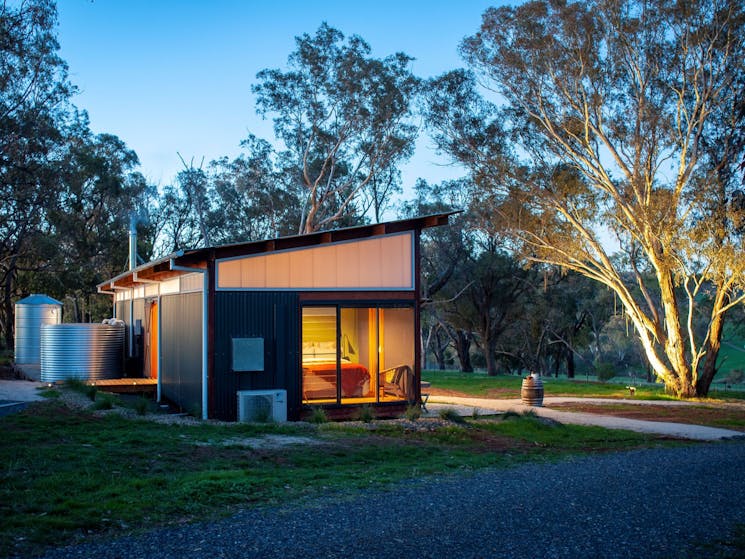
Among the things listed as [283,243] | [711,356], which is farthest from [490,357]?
[283,243]

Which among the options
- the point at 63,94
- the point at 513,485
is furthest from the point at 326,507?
the point at 63,94

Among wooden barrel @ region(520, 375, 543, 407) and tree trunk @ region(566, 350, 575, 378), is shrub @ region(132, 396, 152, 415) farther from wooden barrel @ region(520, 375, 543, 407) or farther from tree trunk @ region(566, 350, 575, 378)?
tree trunk @ region(566, 350, 575, 378)

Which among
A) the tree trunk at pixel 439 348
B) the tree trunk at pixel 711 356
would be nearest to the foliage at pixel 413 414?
the tree trunk at pixel 711 356

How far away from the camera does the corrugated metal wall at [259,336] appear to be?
11789mm

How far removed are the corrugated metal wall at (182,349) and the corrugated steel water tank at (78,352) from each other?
7.61 feet

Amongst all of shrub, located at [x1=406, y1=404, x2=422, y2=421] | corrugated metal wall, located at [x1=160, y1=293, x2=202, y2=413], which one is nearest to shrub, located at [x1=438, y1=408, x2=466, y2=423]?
shrub, located at [x1=406, y1=404, x2=422, y2=421]

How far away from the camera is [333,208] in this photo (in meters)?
30.7

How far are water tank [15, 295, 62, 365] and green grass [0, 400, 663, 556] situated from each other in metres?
8.95

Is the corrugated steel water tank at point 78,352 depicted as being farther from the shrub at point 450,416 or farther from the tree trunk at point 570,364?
the tree trunk at point 570,364

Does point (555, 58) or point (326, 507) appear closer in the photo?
point (326, 507)

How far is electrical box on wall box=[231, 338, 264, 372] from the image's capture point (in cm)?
1177

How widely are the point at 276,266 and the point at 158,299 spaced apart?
437cm

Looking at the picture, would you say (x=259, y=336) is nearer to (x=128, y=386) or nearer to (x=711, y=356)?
(x=128, y=386)

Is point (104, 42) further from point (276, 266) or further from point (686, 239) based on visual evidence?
point (686, 239)
